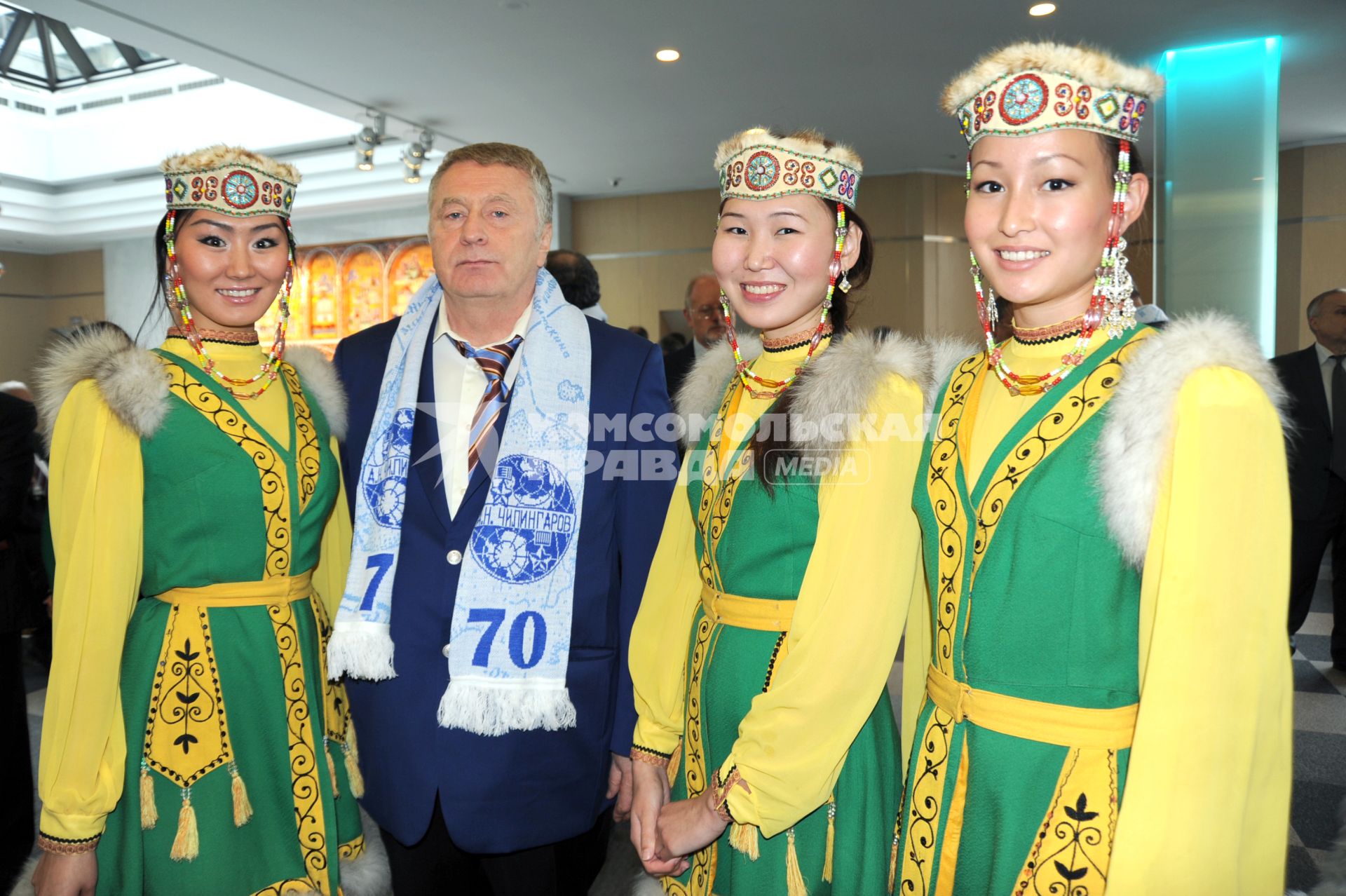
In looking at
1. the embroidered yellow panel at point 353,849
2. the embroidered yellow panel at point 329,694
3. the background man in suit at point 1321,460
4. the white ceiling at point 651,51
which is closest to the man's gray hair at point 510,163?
the embroidered yellow panel at point 329,694

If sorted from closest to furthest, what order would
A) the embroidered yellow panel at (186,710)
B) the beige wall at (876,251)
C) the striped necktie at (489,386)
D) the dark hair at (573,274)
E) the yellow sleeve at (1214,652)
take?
the yellow sleeve at (1214,652)
the embroidered yellow panel at (186,710)
the striped necktie at (489,386)
the dark hair at (573,274)
the beige wall at (876,251)

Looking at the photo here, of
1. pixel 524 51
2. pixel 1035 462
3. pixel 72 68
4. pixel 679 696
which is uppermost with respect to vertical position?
pixel 72 68

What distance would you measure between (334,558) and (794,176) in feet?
4.00

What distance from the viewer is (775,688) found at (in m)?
1.27

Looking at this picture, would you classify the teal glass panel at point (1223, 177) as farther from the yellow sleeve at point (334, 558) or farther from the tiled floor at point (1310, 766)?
Answer: the yellow sleeve at point (334, 558)

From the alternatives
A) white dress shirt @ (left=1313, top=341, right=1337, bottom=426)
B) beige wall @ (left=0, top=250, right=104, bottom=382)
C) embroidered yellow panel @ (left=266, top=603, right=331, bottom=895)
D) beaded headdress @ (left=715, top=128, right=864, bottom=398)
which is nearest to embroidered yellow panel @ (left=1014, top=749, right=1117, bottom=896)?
beaded headdress @ (left=715, top=128, right=864, bottom=398)

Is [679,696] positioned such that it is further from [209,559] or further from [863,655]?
[209,559]

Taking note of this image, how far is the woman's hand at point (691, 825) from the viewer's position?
1332 millimetres

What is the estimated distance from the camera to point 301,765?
64.9 inches

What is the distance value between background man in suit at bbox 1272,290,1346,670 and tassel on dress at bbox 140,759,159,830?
4858 mm

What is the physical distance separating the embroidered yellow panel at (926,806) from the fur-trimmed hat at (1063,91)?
2.59ft

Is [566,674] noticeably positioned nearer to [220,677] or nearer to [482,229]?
[220,677]

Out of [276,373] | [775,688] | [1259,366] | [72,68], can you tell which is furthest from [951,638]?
[72,68]

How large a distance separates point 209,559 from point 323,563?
31 centimetres
